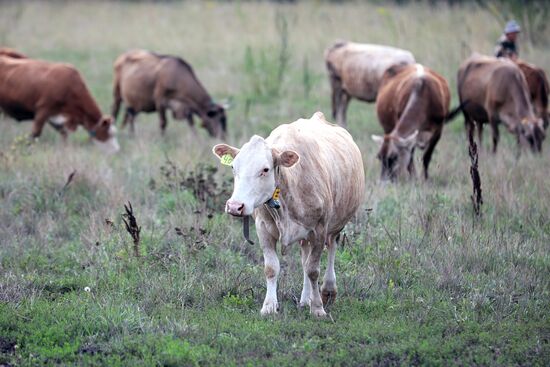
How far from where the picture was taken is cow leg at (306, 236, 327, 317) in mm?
6340

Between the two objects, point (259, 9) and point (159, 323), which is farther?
point (259, 9)

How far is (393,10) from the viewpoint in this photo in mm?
22875

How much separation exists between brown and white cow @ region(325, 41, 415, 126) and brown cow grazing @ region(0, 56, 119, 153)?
4.67 meters

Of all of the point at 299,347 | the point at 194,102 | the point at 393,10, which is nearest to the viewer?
the point at 299,347

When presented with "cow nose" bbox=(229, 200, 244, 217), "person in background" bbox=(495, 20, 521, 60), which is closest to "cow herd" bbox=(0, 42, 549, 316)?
"cow nose" bbox=(229, 200, 244, 217)

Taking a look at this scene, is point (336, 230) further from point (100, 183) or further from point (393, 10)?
point (393, 10)

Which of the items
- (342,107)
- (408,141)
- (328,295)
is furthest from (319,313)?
(342,107)

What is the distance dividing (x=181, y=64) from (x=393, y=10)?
9.63 metres

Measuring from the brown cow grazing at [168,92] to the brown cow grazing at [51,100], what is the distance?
5.13 feet

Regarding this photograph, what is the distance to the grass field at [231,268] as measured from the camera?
579cm

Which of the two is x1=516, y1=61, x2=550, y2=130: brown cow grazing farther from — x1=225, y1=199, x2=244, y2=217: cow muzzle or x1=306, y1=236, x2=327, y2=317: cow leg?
x1=225, y1=199, x2=244, y2=217: cow muzzle

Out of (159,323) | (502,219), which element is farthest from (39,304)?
(502,219)

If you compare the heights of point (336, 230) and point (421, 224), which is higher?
point (336, 230)

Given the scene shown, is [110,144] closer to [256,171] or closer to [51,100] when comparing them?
[51,100]
